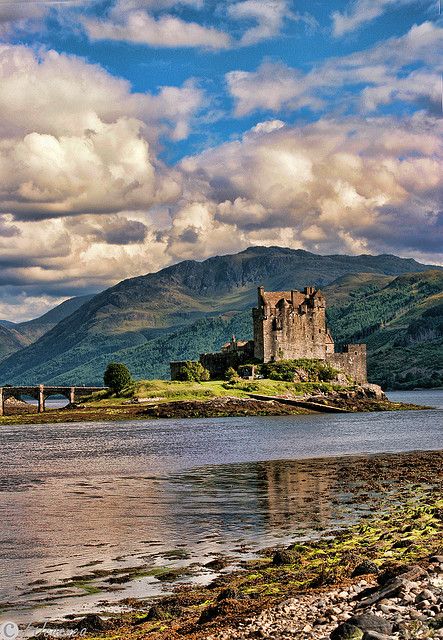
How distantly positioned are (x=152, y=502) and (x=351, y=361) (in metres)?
113

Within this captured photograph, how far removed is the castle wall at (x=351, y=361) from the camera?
14625cm

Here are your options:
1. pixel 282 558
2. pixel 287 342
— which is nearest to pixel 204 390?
pixel 287 342

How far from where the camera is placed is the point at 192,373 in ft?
449

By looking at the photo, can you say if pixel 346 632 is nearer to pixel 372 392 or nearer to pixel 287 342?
pixel 287 342

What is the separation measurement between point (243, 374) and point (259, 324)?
972 cm

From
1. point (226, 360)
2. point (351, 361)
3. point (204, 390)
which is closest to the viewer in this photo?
point (204, 390)

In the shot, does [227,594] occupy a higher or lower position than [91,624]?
higher

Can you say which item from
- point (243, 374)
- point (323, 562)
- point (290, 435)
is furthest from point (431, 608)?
point (243, 374)

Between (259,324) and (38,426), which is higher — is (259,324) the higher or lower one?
the higher one

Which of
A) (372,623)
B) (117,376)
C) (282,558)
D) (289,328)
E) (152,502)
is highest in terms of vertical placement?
(289,328)

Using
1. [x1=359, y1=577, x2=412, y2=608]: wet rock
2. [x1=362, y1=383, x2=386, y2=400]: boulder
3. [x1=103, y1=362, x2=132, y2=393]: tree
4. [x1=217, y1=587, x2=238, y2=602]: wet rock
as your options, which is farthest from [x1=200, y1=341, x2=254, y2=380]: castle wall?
[x1=359, y1=577, x2=412, y2=608]: wet rock

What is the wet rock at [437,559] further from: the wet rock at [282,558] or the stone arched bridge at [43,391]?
the stone arched bridge at [43,391]

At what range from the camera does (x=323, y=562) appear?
2288 centimetres

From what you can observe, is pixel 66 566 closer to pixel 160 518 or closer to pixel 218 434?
pixel 160 518
